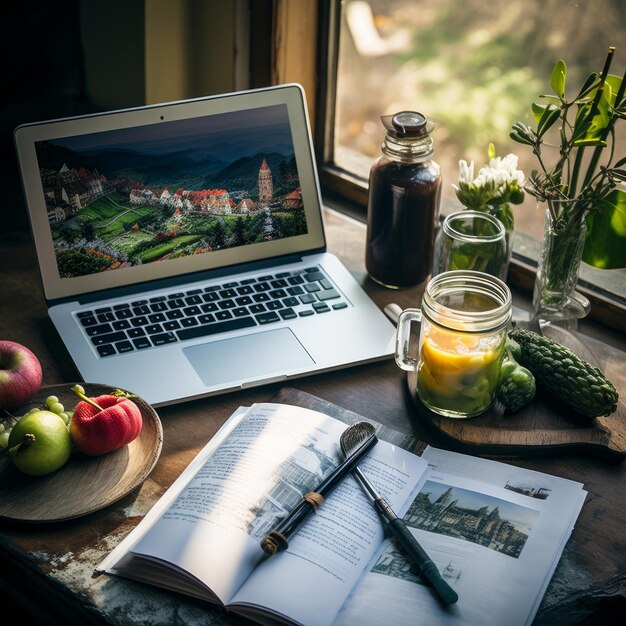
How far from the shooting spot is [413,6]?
5.30 ft

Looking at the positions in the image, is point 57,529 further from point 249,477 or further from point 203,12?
point 203,12

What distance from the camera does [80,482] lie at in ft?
3.18

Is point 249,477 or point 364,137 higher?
point 249,477

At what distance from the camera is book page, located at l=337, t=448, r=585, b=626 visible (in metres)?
0.81

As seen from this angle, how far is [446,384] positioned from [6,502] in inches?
21.6

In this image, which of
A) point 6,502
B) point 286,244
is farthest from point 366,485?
point 286,244

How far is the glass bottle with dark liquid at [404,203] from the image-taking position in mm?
1230

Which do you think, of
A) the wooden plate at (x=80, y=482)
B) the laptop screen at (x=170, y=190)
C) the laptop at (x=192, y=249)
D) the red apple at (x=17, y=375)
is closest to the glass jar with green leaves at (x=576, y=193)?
the laptop at (x=192, y=249)

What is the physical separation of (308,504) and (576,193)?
0.64 metres

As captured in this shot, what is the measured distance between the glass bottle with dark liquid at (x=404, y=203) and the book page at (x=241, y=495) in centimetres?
38

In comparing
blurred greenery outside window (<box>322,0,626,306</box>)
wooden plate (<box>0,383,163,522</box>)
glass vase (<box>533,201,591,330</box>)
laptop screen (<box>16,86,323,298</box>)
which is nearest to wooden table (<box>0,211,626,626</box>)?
wooden plate (<box>0,383,163,522</box>)

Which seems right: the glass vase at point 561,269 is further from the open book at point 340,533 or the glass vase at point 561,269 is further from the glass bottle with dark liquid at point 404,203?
the open book at point 340,533

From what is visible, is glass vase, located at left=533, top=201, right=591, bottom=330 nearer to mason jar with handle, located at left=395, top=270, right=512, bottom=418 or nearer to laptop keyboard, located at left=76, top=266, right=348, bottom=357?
mason jar with handle, located at left=395, top=270, right=512, bottom=418

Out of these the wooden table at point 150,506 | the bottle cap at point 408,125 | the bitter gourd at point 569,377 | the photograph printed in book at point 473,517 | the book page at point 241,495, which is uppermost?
the bottle cap at point 408,125
